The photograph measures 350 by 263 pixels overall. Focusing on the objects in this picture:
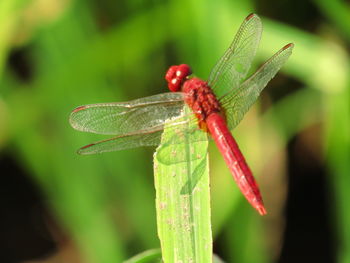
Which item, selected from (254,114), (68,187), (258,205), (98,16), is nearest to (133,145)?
(258,205)

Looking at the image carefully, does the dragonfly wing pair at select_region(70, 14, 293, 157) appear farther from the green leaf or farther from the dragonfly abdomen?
the green leaf

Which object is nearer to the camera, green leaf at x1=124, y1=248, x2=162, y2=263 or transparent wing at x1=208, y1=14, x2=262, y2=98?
green leaf at x1=124, y1=248, x2=162, y2=263

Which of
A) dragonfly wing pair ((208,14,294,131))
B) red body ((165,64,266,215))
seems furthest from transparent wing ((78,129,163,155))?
dragonfly wing pair ((208,14,294,131))

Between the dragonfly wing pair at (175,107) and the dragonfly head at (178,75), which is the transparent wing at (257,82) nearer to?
the dragonfly wing pair at (175,107)

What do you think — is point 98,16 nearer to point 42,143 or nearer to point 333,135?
point 42,143

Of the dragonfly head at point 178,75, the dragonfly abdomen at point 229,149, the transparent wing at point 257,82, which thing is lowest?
the dragonfly abdomen at point 229,149

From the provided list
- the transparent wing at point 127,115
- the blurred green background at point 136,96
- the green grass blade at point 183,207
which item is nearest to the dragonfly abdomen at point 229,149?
the transparent wing at point 127,115

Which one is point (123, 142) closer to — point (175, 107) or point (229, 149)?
point (175, 107)
